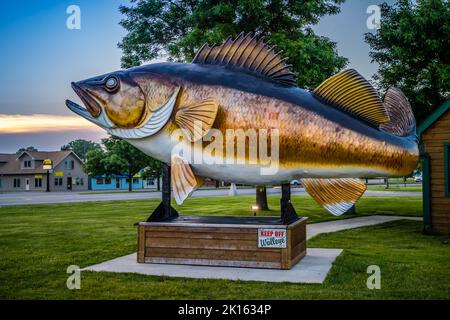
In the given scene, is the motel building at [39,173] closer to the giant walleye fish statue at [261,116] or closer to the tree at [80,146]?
the giant walleye fish statue at [261,116]

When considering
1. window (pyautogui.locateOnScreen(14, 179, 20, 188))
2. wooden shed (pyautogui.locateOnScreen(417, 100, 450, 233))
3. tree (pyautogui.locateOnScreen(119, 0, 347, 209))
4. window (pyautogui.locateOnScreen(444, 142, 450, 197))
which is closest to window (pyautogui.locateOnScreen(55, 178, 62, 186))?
window (pyautogui.locateOnScreen(14, 179, 20, 188))

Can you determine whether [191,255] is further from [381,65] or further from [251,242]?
[381,65]

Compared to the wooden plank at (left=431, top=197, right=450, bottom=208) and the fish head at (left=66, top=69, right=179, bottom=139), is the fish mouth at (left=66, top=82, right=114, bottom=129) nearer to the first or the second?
the fish head at (left=66, top=69, right=179, bottom=139)

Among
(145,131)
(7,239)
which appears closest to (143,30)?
(7,239)

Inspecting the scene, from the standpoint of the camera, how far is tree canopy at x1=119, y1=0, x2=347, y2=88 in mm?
13820

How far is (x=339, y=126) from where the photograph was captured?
521 centimetres

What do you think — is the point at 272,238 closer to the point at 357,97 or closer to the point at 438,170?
the point at 357,97

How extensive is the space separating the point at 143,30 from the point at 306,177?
40.4 ft

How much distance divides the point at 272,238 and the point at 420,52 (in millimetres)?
8583

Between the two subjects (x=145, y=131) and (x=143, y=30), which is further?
(x=143, y=30)

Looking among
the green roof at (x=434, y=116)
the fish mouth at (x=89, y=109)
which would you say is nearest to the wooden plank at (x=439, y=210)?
the green roof at (x=434, y=116)

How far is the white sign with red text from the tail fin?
81.2 inches

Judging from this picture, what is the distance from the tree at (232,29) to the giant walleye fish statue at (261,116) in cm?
764

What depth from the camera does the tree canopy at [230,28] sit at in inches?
544
